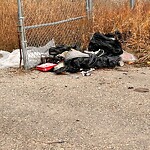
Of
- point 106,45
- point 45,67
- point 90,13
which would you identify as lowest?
point 45,67

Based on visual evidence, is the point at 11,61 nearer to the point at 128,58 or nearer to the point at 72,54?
the point at 72,54

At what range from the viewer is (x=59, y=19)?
8.29 metres

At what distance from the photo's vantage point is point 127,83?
5.87 metres

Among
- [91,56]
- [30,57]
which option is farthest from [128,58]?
[30,57]

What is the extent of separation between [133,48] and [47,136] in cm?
428

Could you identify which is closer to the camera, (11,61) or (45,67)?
(45,67)

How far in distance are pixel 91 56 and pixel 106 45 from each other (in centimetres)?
51

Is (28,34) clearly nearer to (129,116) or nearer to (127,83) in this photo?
(127,83)

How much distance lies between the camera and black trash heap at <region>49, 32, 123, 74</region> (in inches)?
262

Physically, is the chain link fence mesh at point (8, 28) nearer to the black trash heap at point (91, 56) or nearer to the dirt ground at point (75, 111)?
the black trash heap at point (91, 56)

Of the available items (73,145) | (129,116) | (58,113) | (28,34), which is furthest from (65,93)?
(28,34)

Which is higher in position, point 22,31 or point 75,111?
point 22,31

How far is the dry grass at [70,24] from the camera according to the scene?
7902 mm

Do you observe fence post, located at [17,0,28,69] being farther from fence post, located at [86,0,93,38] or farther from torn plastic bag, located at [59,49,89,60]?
fence post, located at [86,0,93,38]
